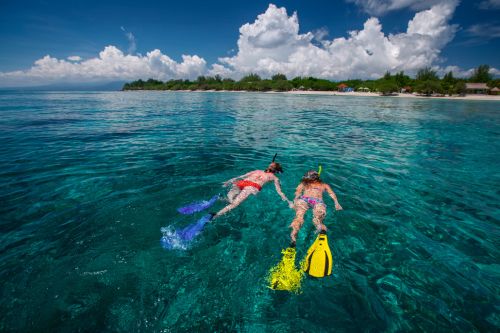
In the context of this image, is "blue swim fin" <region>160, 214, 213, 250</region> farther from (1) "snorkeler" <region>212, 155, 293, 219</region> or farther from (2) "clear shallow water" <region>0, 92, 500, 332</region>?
(1) "snorkeler" <region>212, 155, 293, 219</region>

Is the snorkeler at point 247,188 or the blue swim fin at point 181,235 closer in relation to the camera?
the blue swim fin at point 181,235

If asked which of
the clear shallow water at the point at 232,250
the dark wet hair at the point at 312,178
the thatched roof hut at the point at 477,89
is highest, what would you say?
the thatched roof hut at the point at 477,89

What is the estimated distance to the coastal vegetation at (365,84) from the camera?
79125 mm

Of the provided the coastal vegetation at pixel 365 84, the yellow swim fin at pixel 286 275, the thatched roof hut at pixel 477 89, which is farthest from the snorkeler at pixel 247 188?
the thatched roof hut at pixel 477 89

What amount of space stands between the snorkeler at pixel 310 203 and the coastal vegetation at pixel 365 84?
93712 mm

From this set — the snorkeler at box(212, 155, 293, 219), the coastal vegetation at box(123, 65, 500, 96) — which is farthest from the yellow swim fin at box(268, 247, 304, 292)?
the coastal vegetation at box(123, 65, 500, 96)

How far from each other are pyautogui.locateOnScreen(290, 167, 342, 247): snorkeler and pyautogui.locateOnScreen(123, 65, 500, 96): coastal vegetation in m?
93.7

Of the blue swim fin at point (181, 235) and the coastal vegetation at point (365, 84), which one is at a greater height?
the coastal vegetation at point (365, 84)

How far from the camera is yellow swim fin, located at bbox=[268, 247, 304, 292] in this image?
4.09m

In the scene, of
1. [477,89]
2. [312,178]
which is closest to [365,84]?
[477,89]

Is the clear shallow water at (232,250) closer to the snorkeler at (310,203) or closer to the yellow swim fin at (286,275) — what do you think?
the yellow swim fin at (286,275)

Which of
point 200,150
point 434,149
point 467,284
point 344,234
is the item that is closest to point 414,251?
point 467,284

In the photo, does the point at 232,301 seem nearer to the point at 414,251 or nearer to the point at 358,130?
the point at 414,251

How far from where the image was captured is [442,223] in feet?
20.4
